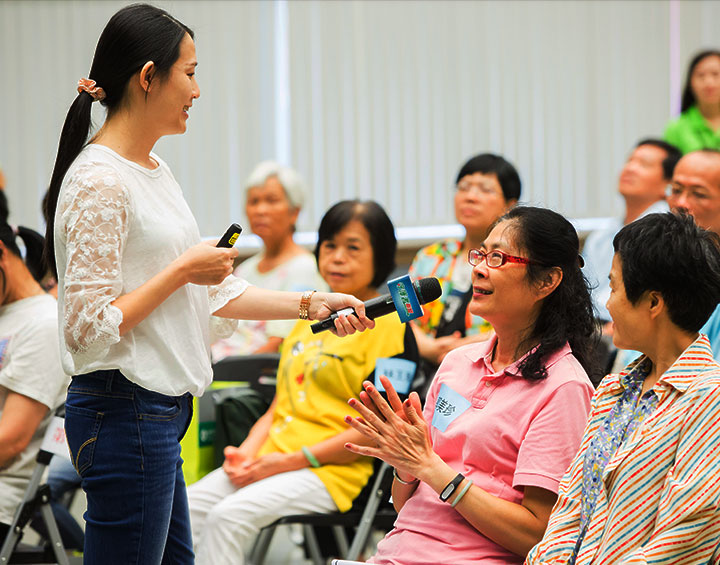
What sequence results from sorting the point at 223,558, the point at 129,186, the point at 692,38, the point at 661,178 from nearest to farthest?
the point at 129,186, the point at 223,558, the point at 661,178, the point at 692,38

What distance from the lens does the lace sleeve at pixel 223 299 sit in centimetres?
205

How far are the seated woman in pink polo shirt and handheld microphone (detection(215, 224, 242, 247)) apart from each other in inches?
15.3

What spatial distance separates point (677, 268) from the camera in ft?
5.23

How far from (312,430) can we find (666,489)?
5.05 feet

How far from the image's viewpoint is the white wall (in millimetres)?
5473

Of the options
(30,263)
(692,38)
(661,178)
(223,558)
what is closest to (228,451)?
(223,558)

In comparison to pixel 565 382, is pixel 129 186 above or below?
above

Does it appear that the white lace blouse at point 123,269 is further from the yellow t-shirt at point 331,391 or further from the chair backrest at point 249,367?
the chair backrest at point 249,367

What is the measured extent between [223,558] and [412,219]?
3190 mm

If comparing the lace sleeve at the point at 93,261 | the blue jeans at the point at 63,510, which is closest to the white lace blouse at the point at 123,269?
the lace sleeve at the point at 93,261

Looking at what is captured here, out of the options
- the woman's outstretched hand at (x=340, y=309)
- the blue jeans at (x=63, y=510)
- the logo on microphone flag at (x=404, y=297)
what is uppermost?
the logo on microphone flag at (x=404, y=297)

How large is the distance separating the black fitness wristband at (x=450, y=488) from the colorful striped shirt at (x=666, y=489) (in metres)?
0.22

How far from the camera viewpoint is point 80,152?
1789 mm

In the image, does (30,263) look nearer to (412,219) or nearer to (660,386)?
(660,386)
